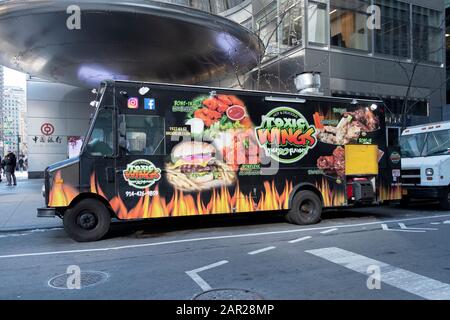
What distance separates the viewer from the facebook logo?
8484 mm

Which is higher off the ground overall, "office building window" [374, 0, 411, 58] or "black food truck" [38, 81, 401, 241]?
"office building window" [374, 0, 411, 58]

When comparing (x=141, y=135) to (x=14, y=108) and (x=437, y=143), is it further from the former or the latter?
(x=14, y=108)

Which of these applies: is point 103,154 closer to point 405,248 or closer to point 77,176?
point 77,176

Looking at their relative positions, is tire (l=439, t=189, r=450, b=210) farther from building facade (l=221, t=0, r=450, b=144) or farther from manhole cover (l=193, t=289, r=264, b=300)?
manhole cover (l=193, t=289, r=264, b=300)

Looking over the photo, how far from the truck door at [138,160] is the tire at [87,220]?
380 mm

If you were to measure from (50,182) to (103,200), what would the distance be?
105 centimetres

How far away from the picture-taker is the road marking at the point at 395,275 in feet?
15.8

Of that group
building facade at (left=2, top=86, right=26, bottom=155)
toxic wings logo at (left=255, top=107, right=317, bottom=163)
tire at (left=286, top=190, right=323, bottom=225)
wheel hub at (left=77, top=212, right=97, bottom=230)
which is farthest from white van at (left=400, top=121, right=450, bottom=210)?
building facade at (left=2, top=86, right=26, bottom=155)

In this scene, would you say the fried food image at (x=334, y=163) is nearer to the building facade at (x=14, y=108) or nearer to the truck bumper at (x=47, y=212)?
the truck bumper at (x=47, y=212)

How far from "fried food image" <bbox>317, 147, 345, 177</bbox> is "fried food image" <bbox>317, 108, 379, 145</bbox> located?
0.25 metres

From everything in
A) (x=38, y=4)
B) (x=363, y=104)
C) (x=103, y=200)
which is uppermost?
(x=38, y=4)
